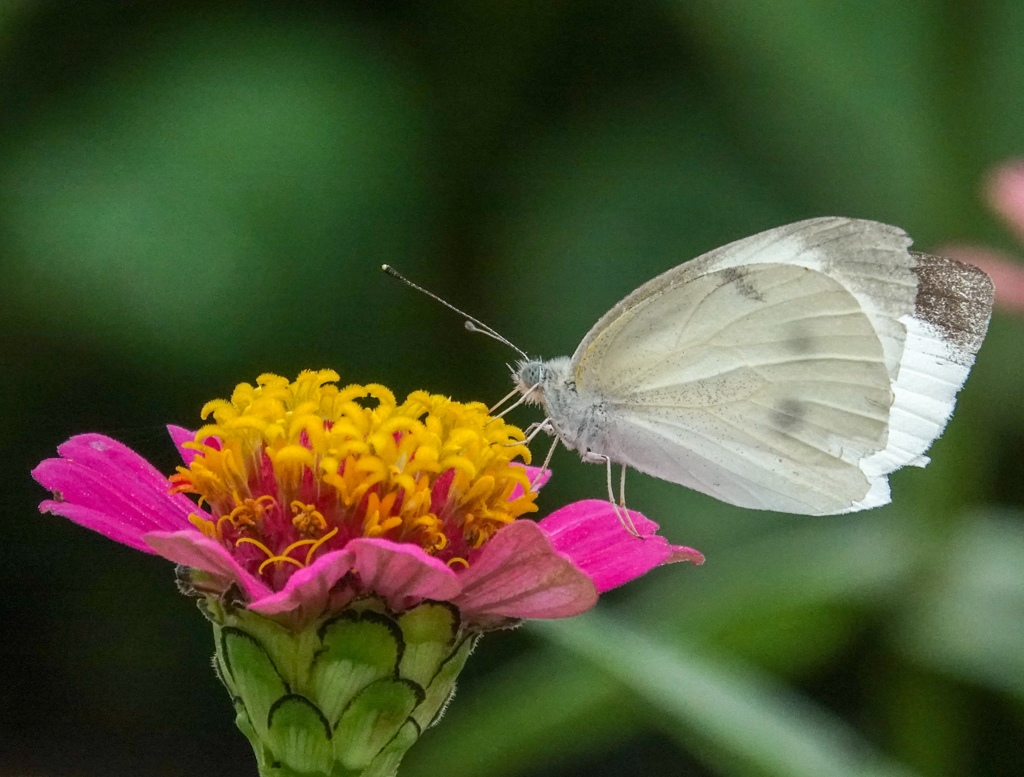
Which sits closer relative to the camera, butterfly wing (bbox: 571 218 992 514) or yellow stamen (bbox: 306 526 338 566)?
yellow stamen (bbox: 306 526 338 566)

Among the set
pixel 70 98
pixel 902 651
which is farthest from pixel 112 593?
pixel 902 651

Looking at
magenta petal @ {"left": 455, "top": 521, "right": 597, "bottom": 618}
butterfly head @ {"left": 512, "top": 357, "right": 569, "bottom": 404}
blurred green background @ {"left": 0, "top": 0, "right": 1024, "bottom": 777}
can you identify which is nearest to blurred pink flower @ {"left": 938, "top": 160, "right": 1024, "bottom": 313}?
blurred green background @ {"left": 0, "top": 0, "right": 1024, "bottom": 777}

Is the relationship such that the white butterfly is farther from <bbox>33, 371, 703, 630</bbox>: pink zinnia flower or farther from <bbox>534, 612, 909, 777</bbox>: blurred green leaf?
<bbox>534, 612, 909, 777</bbox>: blurred green leaf

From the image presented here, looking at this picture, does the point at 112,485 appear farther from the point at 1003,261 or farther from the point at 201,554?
the point at 1003,261

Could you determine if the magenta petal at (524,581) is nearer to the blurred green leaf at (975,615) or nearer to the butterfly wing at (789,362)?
the butterfly wing at (789,362)

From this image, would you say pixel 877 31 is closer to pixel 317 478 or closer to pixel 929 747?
pixel 929 747

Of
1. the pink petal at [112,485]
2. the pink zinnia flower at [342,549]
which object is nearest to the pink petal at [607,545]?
the pink zinnia flower at [342,549]
